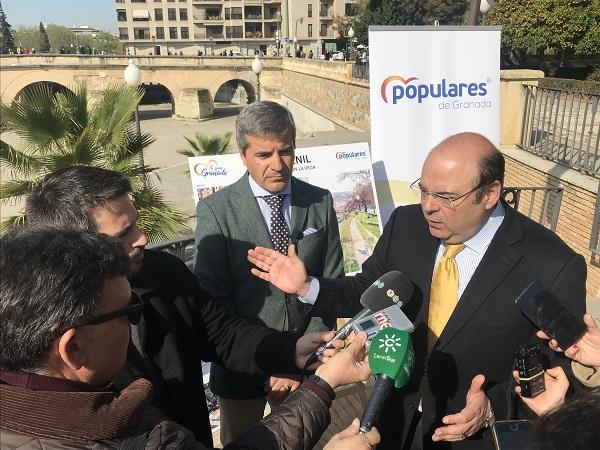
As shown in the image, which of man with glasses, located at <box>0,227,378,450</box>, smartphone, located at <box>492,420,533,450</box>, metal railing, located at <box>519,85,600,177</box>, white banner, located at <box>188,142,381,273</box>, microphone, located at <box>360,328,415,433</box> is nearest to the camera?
man with glasses, located at <box>0,227,378,450</box>

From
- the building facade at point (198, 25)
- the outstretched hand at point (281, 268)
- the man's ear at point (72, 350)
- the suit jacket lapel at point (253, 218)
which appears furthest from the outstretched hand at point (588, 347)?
the building facade at point (198, 25)

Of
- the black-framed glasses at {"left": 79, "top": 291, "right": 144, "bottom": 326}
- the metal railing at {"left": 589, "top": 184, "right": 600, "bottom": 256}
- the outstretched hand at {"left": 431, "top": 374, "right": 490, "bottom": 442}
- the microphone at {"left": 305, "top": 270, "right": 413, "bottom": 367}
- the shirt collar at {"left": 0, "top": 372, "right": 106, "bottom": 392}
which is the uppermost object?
the black-framed glasses at {"left": 79, "top": 291, "right": 144, "bottom": 326}

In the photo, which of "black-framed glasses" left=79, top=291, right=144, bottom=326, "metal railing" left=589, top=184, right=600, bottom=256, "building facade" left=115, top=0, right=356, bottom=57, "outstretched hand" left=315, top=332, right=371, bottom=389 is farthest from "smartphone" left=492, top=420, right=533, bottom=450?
"building facade" left=115, top=0, right=356, bottom=57

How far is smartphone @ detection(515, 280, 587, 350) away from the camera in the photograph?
178cm

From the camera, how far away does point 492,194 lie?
2.16 meters

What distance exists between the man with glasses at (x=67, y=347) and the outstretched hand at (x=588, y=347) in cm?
150

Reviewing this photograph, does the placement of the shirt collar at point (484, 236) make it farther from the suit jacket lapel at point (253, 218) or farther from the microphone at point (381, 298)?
the suit jacket lapel at point (253, 218)

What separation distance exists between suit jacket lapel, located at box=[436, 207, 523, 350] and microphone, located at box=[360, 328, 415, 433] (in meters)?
0.60

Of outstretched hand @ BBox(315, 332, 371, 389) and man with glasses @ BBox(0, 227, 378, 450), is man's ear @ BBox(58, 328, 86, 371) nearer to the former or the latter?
man with glasses @ BBox(0, 227, 378, 450)

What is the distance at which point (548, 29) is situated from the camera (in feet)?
63.6

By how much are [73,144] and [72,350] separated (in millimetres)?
5403

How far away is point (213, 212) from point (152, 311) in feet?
2.90

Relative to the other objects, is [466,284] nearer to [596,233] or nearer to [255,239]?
[255,239]

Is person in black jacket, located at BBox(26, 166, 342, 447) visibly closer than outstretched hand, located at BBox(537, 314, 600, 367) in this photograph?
Yes
